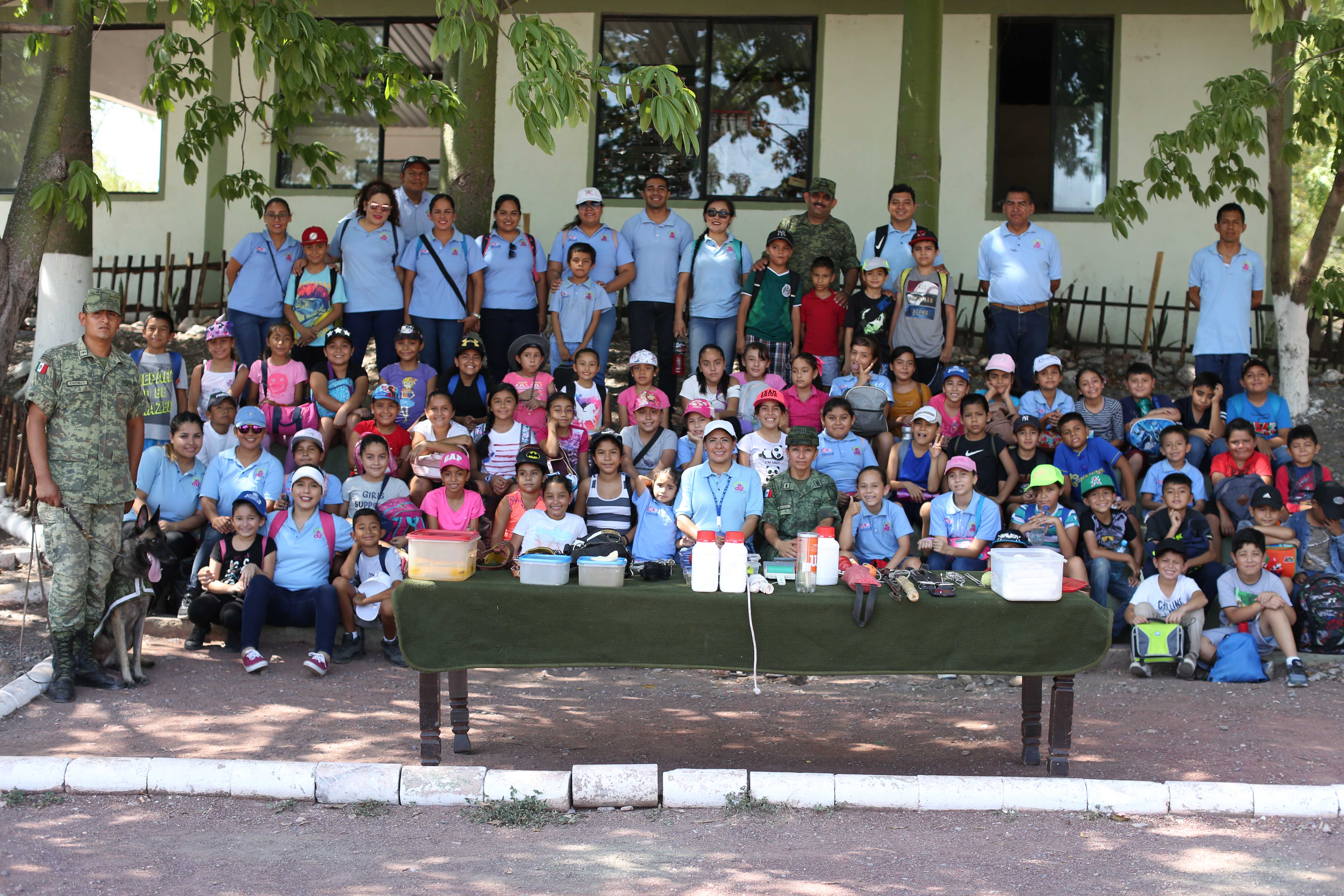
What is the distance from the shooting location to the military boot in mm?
6395

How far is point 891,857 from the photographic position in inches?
179

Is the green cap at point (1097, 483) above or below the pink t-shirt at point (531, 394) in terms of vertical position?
below

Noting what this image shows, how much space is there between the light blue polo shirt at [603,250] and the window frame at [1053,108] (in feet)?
16.8

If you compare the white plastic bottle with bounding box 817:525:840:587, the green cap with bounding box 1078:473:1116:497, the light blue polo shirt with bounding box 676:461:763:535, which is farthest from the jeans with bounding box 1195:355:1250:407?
the white plastic bottle with bounding box 817:525:840:587

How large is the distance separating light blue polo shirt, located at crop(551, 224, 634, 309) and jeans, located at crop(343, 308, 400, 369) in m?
1.40

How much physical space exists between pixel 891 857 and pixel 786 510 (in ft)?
11.1

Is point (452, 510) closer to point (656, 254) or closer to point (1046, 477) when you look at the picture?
point (656, 254)

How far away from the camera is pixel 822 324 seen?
9.55m

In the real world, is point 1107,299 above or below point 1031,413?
above

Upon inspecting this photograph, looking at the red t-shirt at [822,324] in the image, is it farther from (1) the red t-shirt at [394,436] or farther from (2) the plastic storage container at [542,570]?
(2) the plastic storage container at [542,570]

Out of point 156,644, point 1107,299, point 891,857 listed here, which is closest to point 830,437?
point 891,857

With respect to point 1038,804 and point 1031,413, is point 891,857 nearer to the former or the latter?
point 1038,804

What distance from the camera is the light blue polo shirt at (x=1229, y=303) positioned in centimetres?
955

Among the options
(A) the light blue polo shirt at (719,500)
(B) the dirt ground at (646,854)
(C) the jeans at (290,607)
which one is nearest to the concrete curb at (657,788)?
(B) the dirt ground at (646,854)
